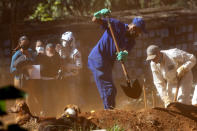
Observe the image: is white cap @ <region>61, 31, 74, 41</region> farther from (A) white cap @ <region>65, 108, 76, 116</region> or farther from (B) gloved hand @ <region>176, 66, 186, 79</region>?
(A) white cap @ <region>65, 108, 76, 116</region>

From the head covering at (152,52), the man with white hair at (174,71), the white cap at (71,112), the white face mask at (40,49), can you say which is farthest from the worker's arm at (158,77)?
the white face mask at (40,49)

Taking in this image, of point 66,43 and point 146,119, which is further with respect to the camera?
point 66,43

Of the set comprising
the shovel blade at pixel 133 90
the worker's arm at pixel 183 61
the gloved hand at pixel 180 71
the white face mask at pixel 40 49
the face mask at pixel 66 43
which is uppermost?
the face mask at pixel 66 43

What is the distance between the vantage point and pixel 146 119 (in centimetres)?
492

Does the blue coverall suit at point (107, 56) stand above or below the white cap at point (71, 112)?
above

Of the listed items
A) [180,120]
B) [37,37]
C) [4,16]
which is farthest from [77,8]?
[180,120]

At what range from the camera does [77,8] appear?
11547 mm

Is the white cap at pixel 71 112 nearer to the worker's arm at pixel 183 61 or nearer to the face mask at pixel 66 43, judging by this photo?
the worker's arm at pixel 183 61

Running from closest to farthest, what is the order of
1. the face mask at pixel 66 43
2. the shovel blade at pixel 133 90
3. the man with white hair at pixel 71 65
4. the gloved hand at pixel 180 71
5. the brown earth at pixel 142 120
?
1. the brown earth at pixel 142 120
2. the shovel blade at pixel 133 90
3. the gloved hand at pixel 180 71
4. the man with white hair at pixel 71 65
5. the face mask at pixel 66 43

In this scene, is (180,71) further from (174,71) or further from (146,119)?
(146,119)

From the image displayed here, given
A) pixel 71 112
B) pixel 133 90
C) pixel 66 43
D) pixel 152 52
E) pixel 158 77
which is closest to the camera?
pixel 71 112

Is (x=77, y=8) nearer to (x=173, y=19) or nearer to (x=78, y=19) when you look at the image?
(x=78, y=19)

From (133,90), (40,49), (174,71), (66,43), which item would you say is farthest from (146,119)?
(40,49)

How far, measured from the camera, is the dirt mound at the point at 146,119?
4809 millimetres
